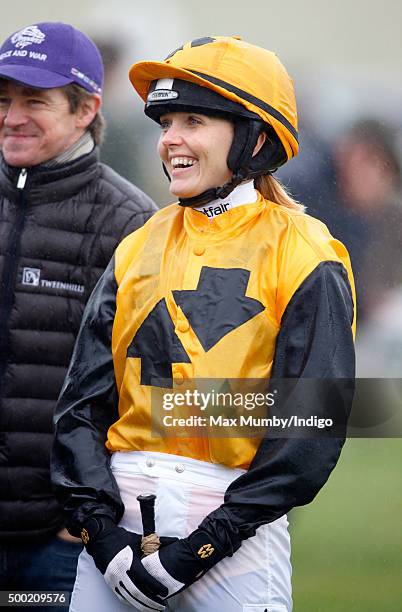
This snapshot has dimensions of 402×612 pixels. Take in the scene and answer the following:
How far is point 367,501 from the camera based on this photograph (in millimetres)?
7266

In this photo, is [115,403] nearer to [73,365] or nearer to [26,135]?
[73,365]

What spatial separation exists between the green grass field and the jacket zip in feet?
6.53

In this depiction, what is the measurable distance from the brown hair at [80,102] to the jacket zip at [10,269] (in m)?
0.30

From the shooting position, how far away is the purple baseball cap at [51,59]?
356 centimetres

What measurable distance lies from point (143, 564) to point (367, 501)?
4861mm

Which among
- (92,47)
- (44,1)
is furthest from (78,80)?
(44,1)

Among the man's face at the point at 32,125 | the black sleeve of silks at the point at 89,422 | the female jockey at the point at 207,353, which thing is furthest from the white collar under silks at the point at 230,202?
the man's face at the point at 32,125

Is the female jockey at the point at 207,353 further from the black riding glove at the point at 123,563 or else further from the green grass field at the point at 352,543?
the green grass field at the point at 352,543

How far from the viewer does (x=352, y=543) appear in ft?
19.3

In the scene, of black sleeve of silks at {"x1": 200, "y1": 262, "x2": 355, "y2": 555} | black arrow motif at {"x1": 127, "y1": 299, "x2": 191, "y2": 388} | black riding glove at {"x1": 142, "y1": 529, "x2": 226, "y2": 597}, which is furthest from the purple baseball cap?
black riding glove at {"x1": 142, "y1": 529, "x2": 226, "y2": 597}

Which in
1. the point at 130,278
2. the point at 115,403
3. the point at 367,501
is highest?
the point at 130,278

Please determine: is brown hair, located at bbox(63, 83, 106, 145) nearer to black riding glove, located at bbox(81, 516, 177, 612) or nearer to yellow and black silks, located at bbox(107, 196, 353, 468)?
yellow and black silks, located at bbox(107, 196, 353, 468)

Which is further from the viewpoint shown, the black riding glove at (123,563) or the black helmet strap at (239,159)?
the black helmet strap at (239,159)

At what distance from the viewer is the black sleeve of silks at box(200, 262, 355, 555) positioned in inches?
103
